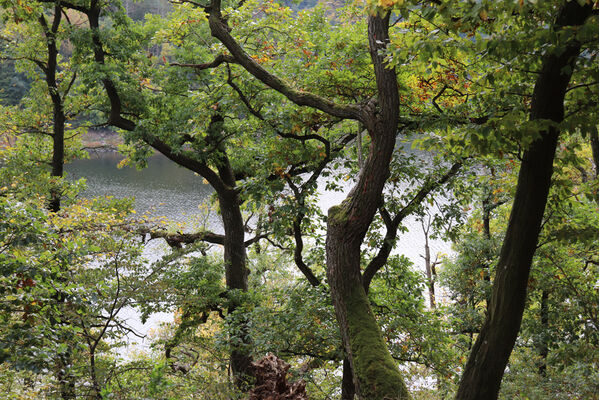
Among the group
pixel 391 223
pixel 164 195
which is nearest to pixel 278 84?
pixel 391 223

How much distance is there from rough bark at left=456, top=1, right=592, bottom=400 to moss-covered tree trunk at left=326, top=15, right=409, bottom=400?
0.76 m

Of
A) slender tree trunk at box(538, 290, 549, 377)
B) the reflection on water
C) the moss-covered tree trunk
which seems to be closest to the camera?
the moss-covered tree trunk

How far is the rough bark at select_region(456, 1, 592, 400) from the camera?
10.5 ft

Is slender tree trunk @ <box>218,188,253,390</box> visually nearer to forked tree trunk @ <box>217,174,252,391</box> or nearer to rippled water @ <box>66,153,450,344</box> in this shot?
forked tree trunk @ <box>217,174,252,391</box>

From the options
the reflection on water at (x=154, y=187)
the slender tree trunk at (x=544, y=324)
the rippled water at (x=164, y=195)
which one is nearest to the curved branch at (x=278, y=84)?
the slender tree trunk at (x=544, y=324)

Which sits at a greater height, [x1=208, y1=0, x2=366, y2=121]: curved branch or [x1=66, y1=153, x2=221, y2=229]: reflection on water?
[x1=66, y1=153, x2=221, y2=229]: reflection on water

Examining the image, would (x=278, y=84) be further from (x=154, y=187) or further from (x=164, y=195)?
(x=154, y=187)

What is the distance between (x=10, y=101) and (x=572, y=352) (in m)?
46.1

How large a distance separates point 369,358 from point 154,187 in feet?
93.1

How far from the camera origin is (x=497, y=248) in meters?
9.76

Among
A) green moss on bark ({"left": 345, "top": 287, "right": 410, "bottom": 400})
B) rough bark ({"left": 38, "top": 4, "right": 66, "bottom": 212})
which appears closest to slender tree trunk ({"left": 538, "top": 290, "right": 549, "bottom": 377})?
green moss on bark ({"left": 345, "top": 287, "right": 410, "bottom": 400})

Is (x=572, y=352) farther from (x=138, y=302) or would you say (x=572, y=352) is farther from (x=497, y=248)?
(x=138, y=302)

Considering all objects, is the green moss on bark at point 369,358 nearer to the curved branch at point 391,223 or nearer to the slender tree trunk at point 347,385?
the curved branch at point 391,223

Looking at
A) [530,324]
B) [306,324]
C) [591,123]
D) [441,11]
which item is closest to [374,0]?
[441,11]
